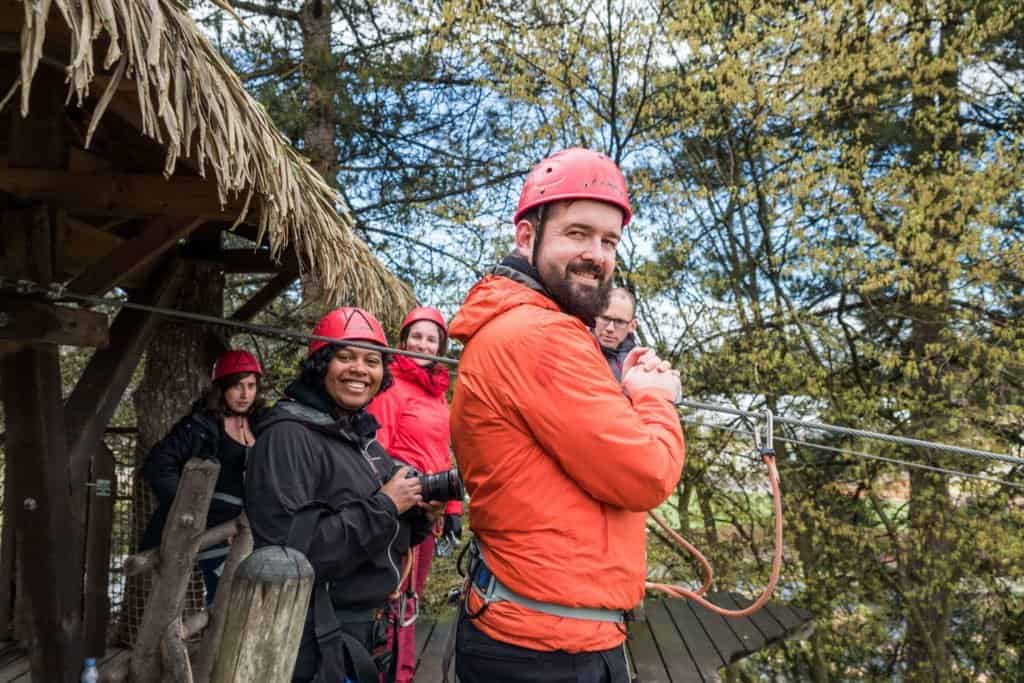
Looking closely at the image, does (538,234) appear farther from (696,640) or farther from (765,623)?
(765,623)

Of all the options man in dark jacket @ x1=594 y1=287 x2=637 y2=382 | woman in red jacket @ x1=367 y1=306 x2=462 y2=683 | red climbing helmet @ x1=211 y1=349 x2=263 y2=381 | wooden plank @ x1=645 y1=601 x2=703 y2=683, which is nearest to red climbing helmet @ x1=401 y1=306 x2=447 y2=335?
woman in red jacket @ x1=367 y1=306 x2=462 y2=683

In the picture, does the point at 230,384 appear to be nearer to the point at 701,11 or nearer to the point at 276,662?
the point at 276,662

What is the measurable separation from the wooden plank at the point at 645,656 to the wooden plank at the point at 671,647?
0.03m

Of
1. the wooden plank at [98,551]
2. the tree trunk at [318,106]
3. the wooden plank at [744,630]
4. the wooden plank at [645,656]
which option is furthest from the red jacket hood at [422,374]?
the tree trunk at [318,106]

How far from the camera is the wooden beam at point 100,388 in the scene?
145 inches

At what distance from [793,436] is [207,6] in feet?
19.4

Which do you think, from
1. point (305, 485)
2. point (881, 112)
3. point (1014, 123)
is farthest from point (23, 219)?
point (1014, 123)

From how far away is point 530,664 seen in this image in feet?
5.45

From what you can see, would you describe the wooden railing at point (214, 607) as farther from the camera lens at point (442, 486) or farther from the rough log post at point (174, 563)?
the camera lens at point (442, 486)

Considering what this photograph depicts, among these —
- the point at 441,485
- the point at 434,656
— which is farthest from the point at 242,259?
the point at 441,485

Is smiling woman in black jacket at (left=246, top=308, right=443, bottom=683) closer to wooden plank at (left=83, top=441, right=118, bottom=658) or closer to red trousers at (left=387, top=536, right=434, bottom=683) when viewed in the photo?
red trousers at (left=387, top=536, right=434, bottom=683)

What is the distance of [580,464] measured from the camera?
1.59 metres

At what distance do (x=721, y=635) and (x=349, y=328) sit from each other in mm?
3824

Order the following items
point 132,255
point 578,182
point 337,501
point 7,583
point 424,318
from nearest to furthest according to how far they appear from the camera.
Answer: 1. point 578,182
2. point 337,501
3. point 132,255
4. point 424,318
5. point 7,583
